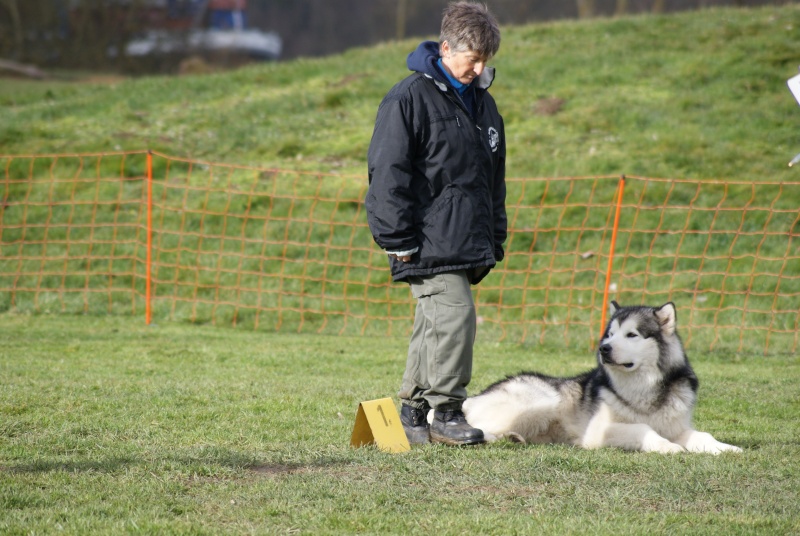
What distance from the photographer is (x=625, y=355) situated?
170 inches

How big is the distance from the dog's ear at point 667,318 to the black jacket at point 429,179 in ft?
3.35

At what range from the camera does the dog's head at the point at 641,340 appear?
434 cm

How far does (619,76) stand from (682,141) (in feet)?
10.1

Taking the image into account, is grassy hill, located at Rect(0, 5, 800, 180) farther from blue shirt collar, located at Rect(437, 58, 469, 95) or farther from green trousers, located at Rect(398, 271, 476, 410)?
green trousers, located at Rect(398, 271, 476, 410)

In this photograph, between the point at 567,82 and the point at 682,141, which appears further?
the point at 567,82

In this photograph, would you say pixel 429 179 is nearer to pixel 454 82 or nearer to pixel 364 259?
pixel 454 82

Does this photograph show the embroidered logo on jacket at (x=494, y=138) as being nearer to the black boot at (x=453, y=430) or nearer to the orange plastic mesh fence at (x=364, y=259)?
the black boot at (x=453, y=430)

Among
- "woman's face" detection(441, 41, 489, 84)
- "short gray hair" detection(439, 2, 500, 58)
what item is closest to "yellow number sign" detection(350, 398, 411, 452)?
"woman's face" detection(441, 41, 489, 84)

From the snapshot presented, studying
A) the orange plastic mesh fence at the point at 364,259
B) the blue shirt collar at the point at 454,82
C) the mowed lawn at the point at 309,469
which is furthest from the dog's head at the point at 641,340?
the orange plastic mesh fence at the point at 364,259

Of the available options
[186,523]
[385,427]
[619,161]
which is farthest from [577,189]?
[186,523]

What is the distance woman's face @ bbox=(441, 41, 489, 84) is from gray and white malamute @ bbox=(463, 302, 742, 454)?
1482 mm

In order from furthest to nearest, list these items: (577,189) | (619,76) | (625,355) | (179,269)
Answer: (619,76) < (577,189) < (179,269) < (625,355)

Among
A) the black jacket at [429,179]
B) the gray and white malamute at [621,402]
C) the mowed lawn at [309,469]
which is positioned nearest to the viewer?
the mowed lawn at [309,469]

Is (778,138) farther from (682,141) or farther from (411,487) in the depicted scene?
(411,487)
